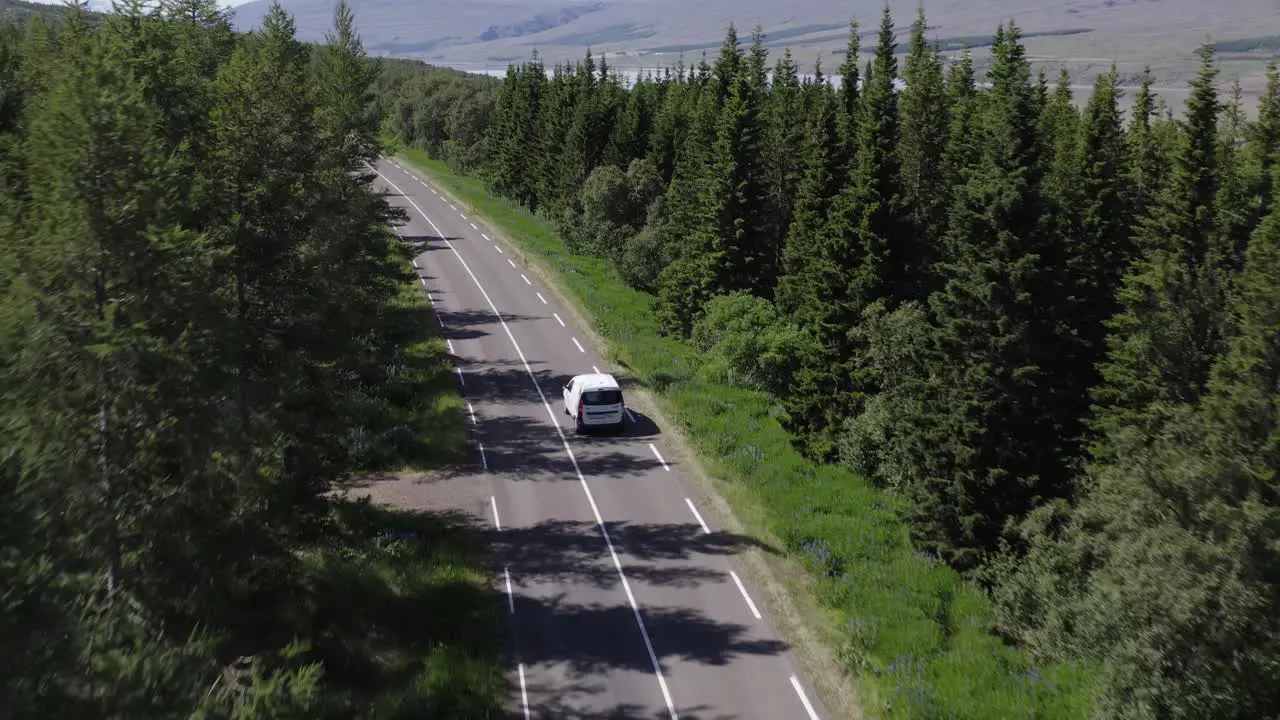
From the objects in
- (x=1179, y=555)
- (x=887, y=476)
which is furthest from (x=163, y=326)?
(x=887, y=476)

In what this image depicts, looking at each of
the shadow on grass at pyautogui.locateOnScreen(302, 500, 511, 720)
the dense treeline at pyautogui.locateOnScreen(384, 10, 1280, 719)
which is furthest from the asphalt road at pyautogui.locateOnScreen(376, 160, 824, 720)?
the dense treeline at pyautogui.locateOnScreen(384, 10, 1280, 719)

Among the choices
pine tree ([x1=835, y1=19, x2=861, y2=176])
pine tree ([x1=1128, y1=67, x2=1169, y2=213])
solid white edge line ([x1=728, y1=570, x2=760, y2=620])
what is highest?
pine tree ([x1=835, y1=19, x2=861, y2=176])

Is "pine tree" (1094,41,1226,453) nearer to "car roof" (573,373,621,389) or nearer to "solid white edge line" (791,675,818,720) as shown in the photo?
"solid white edge line" (791,675,818,720)

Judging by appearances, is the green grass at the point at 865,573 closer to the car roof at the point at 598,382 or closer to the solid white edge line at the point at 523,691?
the car roof at the point at 598,382

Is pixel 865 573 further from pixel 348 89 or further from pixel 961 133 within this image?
pixel 348 89

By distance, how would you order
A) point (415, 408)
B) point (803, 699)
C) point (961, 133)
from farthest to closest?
point (961, 133) < point (415, 408) < point (803, 699)

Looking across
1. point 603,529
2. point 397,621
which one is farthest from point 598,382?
point 397,621
